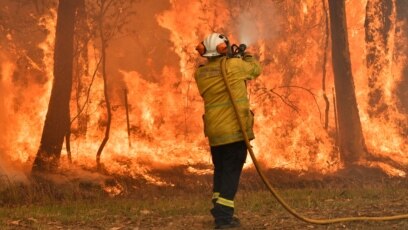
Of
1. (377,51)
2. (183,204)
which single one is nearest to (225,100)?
(183,204)

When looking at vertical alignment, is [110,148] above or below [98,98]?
below

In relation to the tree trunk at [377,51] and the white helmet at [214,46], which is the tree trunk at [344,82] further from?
the white helmet at [214,46]

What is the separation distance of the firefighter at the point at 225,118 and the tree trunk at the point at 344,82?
20.8 feet

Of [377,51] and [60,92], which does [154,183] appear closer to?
[60,92]

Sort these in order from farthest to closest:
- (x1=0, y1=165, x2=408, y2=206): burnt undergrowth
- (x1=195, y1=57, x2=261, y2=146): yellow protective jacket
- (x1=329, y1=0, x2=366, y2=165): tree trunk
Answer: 1. (x1=329, y1=0, x2=366, y2=165): tree trunk
2. (x1=0, y1=165, x2=408, y2=206): burnt undergrowth
3. (x1=195, y1=57, x2=261, y2=146): yellow protective jacket

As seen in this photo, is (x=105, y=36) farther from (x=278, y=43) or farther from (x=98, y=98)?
(x=278, y=43)

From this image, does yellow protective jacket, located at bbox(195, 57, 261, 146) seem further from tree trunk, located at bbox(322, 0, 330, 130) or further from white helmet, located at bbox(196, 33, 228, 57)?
tree trunk, located at bbox(322, 0, 330, 130)

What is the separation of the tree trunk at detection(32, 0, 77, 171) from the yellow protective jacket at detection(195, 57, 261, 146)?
4.48 m

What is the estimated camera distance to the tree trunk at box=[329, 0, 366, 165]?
11.3 m

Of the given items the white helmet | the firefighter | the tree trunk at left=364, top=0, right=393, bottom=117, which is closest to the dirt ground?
the firefighter

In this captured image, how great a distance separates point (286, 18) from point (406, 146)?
397cm

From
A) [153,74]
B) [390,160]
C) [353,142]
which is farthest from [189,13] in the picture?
[390,160]

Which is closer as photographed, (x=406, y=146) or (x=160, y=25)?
(x=160, y=25)

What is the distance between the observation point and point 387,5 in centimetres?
1253
